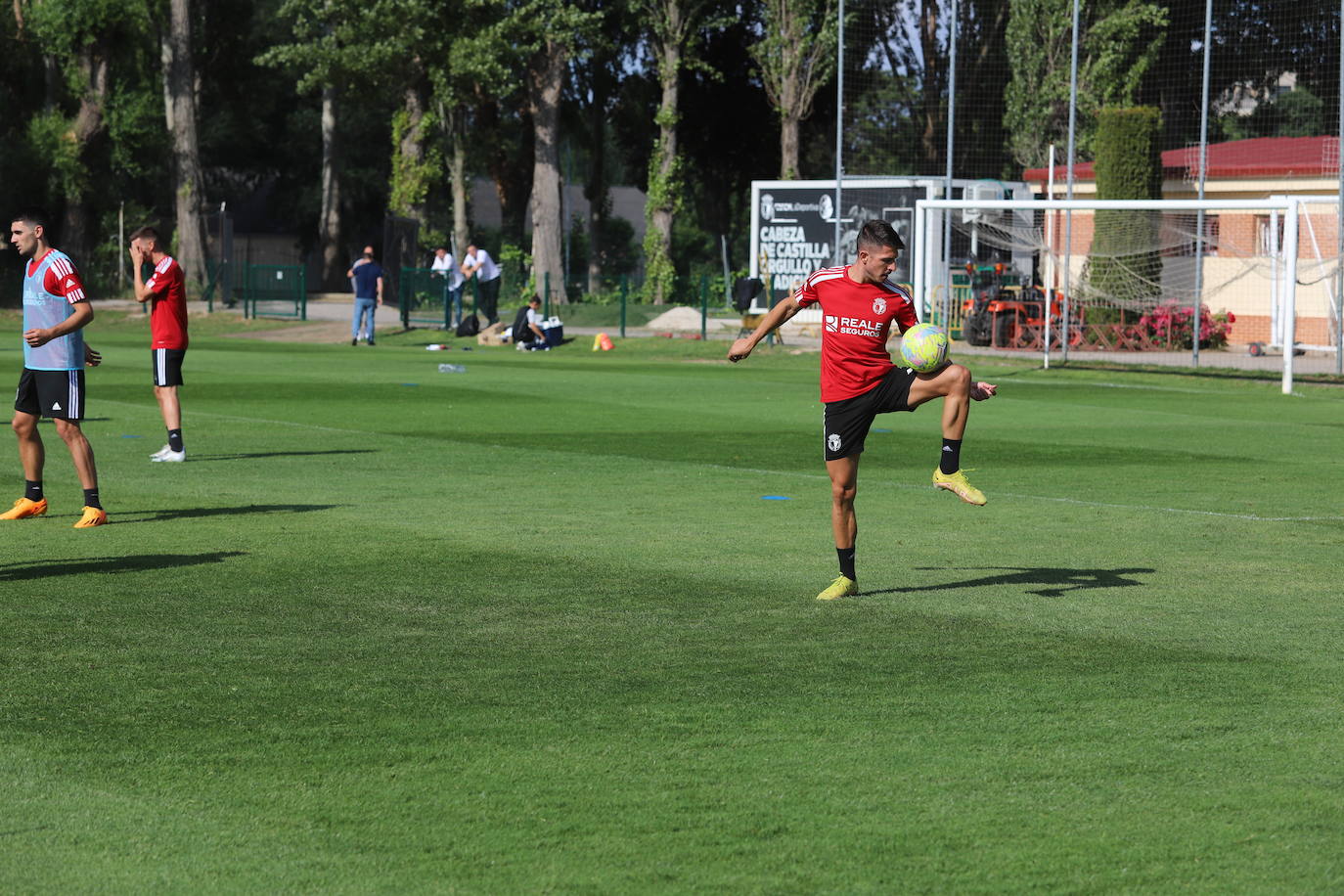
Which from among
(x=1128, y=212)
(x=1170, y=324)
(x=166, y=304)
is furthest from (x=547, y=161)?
(x=166, y=304)

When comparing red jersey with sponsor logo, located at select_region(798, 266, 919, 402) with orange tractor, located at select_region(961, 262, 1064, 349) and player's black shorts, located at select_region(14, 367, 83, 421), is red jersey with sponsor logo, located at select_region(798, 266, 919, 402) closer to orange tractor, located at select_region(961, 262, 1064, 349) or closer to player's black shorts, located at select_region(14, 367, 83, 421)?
player's black shorts, located at select_region(14, 367, 83, 421)

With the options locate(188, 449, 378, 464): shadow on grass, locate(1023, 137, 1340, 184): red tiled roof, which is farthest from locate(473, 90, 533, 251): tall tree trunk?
locate(188, 449, 378, 464): shadow on grass

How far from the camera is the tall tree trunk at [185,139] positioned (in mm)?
49688

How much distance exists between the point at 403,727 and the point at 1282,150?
35175 mm

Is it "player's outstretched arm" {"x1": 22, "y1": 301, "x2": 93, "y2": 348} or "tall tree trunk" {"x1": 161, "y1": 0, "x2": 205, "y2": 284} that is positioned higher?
"tall tree trunk" {"x1": 161, "y1": 0, "x2": 205, "y2": 284}

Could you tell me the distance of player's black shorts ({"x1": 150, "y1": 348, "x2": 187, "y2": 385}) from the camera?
50.4ft

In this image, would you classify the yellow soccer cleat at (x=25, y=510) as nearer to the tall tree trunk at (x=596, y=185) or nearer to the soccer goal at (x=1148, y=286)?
the soccer goal at (x=1148, y=286)

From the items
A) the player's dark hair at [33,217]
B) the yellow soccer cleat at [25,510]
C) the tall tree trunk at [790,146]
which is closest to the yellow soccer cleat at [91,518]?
the yellow soccer cleat at [25,510]

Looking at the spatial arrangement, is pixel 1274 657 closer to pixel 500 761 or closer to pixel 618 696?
pixel 618 696

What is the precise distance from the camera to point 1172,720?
6660 mm

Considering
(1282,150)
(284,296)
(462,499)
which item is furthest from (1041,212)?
(462,499)

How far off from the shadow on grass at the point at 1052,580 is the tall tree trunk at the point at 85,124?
162 ft

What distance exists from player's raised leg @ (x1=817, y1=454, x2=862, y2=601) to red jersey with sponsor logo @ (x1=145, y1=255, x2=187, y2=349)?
8.03m

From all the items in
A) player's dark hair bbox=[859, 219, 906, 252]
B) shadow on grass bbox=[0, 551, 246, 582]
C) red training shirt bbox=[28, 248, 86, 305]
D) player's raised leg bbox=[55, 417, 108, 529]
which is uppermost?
player's dark hair bbox=[859, 219, 906, 252]
